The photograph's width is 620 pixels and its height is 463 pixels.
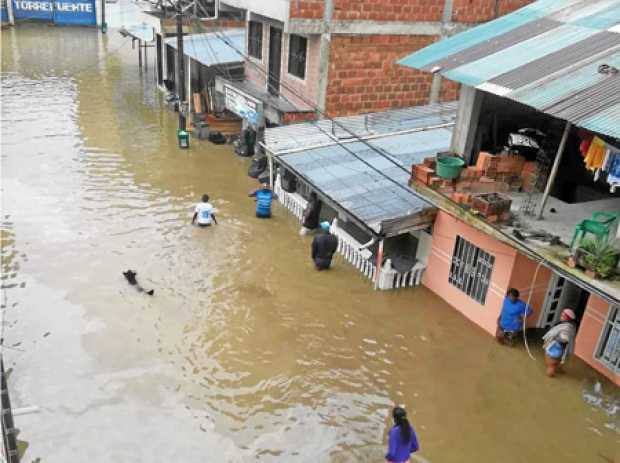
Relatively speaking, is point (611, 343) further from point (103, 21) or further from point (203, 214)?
point (103, 21)

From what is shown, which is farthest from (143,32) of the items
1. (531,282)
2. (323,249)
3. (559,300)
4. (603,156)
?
(603,156)

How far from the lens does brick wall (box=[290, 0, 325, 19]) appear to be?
54.0 feet

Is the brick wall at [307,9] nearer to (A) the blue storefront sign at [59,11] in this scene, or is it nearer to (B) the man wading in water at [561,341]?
(B) the man wading in water at [561,341]

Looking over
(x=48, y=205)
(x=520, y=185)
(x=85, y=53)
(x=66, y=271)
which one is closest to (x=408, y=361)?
(x=520, y=185)

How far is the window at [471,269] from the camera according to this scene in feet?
37.9

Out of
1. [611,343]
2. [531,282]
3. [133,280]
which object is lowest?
[133,280]

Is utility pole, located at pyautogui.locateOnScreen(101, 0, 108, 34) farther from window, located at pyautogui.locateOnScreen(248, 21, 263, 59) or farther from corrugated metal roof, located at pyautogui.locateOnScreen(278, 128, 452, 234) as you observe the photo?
corrugated metal roof, located at pyautogui.locateOnScreen(278, 128, 452, 234)

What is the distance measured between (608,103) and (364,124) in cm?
873

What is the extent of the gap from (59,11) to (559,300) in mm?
48684

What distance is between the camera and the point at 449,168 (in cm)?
1131

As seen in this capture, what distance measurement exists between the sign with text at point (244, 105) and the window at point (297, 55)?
1608 mm

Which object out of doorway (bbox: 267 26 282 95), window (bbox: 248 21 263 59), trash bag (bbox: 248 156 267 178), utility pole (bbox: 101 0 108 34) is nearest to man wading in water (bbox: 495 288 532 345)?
trash bag (bbox: 248 156 267 178)

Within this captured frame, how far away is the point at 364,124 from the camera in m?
17.0

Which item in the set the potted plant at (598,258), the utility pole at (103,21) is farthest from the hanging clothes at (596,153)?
the utility pole at (103,21)
